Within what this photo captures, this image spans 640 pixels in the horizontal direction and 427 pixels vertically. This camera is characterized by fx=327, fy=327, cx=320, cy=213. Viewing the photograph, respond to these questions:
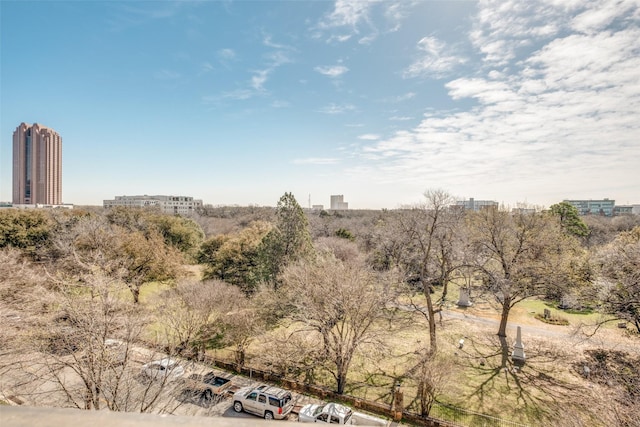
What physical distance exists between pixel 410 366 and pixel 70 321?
13.6m

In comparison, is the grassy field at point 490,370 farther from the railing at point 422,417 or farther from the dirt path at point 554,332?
the railing at point 422,417

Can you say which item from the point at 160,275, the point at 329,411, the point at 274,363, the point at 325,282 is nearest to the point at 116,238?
the point at 160,275

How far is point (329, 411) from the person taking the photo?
35.6 feet

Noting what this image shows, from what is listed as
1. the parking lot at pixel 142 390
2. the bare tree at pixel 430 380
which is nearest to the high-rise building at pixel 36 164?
the parking lot at pixel 142 390

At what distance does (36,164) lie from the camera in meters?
77.1

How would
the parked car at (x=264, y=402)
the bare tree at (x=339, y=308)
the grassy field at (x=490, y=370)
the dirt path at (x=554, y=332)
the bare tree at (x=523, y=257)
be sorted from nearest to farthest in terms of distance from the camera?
1. the parked car at (x=264, y=402)
2. the grassy field at (x=490, y=370)
3. the bare tree at (x=339, y=308)
4. the dirt path at (x=554, y=332)
5. the bare tree at (x=523, y=257)

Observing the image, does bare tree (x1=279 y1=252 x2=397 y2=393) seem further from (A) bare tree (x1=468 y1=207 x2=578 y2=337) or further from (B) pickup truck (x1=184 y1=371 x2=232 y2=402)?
(A) bare tree (x1=468 y1=207 x2=578 y2=337)

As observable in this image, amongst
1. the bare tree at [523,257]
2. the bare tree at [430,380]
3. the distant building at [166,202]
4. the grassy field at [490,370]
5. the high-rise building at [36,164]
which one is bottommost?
the grassy field at [490,370]

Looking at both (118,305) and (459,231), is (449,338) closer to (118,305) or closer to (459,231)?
(459,231)

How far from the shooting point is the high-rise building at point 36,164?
242 feet

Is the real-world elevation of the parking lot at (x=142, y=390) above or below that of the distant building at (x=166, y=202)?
below

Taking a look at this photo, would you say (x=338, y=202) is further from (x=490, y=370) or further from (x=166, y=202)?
(x=490, y=370)

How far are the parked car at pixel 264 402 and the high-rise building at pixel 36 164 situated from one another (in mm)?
89049

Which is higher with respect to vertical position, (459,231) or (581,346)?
(459,231)
